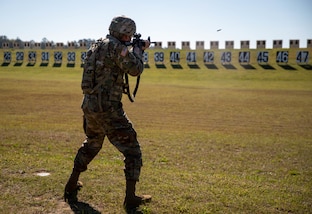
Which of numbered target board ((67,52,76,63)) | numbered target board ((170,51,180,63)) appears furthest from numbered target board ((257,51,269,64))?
numbered target board ((67,52,76,63))

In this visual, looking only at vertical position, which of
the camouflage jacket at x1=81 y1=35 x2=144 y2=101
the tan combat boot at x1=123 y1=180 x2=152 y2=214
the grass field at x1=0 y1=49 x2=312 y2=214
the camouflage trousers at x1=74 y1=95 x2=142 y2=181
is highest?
the camouflage jacket at x1=81 y1=35 x2=144 y2=101

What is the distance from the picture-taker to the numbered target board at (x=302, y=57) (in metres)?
58.5

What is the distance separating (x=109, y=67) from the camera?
15.2 feet

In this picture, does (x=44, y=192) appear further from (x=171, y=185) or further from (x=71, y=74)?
(x=71, y=74)

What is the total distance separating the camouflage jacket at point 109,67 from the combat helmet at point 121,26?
104 millimetres

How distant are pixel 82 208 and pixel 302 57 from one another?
203ft

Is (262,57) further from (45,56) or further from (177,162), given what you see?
(177,162)

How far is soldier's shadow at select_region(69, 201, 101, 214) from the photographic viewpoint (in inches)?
181

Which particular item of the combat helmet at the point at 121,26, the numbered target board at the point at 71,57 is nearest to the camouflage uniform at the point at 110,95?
the combat helmet at the point at 121,26

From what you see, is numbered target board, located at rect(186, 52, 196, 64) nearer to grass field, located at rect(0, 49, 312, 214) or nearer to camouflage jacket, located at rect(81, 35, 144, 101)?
grass field, located at rect(0, 49, 312, 214)

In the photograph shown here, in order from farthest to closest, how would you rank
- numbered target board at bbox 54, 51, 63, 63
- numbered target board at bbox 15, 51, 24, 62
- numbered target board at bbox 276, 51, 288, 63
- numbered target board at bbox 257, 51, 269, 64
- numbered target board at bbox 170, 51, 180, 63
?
numbered target board at bbox 15, 51, 24, 62 < numbered target board at bbox 54, 51, 63, 63 < numbered target board at bbox 170, 51, 180, 63 < numbered target board at bbox 257, 51, 269, 64 < numbered target board at bbox 276, 51, 288, 63

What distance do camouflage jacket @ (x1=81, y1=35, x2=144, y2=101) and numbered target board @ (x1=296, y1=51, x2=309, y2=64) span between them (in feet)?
198

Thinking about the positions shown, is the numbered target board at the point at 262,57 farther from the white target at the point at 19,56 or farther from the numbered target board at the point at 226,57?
the white target at the point at 19,56

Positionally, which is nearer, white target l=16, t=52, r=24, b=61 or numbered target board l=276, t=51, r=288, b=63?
numbered target board l=276, t=51, r=288, b=63
